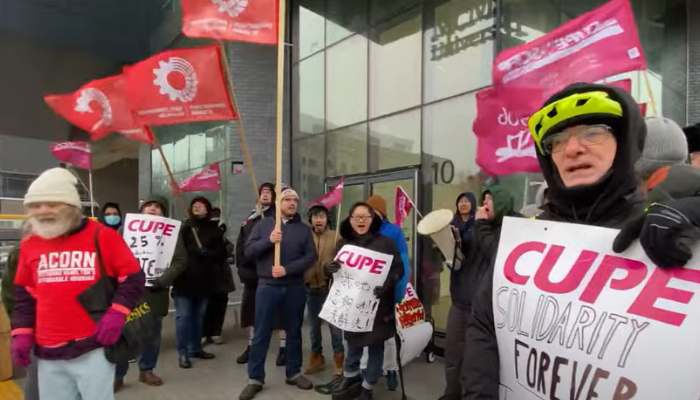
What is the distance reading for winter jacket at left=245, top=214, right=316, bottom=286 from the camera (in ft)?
16.2

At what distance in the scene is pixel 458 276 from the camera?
4.12 m

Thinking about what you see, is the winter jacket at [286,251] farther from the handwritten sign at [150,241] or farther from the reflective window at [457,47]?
the reflective window at [457,47]

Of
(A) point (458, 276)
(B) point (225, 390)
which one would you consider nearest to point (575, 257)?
(A) point (458, 276)

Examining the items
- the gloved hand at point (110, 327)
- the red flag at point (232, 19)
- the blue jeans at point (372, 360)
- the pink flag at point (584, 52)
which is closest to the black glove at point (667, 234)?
the pink flag at point (584, 52)

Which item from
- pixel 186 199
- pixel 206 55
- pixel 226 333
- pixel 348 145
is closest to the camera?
pixel 206 55

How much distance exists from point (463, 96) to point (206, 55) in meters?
3.44

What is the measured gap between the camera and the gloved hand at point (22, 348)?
2814 mm

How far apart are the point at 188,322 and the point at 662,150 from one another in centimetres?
554

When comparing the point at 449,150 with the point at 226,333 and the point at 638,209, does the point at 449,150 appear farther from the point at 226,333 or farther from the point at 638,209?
the point at 638,209

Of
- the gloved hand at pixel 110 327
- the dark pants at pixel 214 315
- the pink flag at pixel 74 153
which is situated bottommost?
the dark pants at pixel 214 315

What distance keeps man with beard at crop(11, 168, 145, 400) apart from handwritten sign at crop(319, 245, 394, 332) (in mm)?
1952

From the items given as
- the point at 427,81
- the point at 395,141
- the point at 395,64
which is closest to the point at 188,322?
the point at 395,141

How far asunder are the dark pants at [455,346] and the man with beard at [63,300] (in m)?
2.54

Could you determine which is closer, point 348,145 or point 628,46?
point 628,46
